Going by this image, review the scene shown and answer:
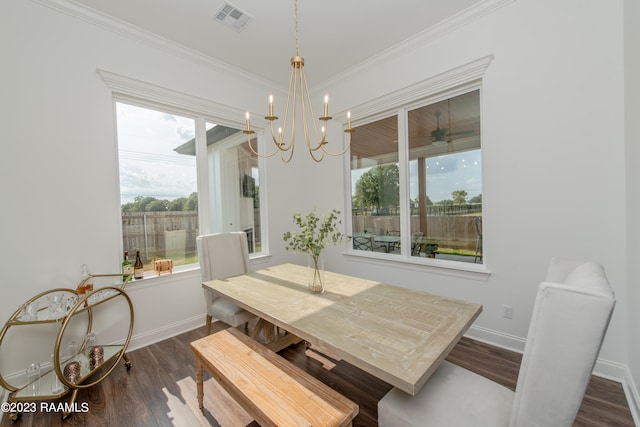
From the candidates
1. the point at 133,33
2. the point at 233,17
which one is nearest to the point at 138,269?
the point at 133,33

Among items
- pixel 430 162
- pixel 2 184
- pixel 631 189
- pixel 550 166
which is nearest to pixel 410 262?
pixel 430 162

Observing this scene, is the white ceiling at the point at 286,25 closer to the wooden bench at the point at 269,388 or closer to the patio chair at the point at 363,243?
the patio chair at the point at 363,243

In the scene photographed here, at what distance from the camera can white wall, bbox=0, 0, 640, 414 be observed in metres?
1.89

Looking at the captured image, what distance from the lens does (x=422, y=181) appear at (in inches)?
114

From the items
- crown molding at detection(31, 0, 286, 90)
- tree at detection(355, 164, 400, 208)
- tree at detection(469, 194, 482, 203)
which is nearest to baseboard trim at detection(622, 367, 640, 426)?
tree at detection(469, 194, 482, 203)

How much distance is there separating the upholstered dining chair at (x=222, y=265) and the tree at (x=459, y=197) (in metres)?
2.22

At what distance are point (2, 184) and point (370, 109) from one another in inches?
132

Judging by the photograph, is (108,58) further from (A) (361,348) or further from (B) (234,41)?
(A) (361,348)

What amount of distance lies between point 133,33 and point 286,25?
145 cm

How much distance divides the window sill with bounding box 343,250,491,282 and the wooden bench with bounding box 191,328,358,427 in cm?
189

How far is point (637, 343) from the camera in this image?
5.36ft

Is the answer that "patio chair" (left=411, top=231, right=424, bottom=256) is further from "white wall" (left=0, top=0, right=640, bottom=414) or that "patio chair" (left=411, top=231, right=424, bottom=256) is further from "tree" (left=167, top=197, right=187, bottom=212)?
"tree" (left=167, top=197, right=187, bottom=212)

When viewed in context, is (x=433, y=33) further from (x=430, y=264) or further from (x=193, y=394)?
(x=193, y=394)

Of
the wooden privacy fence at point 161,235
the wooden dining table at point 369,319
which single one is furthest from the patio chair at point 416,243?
the wooden privacy fence at point 161,235
